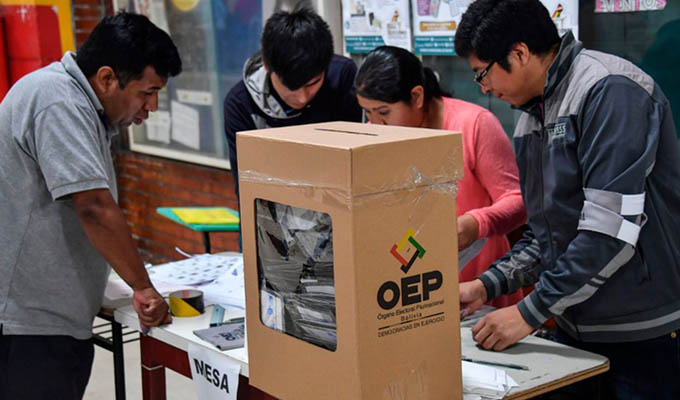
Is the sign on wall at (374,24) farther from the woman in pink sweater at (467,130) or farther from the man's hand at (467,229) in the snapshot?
the man's hand at (467,229)

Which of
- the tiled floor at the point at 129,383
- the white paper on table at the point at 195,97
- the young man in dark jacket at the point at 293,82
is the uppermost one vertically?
the young man in dark jacket at the point at 293,82

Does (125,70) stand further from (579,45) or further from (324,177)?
(579,45)

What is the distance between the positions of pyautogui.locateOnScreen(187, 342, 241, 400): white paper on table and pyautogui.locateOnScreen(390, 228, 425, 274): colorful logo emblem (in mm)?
536

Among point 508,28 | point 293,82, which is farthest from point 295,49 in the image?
point 508,28

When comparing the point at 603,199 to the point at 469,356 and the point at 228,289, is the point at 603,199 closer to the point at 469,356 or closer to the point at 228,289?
the point at 469,356

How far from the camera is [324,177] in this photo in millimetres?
1251

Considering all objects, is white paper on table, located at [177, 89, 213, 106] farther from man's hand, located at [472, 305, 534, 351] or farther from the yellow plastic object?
man's hand, located at [472, 305, 534, 351]

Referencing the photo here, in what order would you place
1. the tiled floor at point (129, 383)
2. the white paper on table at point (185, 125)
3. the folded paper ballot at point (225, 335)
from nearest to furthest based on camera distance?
the folded paper ballot at point (225, 335) < the tiled floor at point (129, 383) < the white paper on table at point (185, 125)

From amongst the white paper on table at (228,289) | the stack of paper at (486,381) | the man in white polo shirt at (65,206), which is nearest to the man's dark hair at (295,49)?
the man in white polo shirt at (65,206)

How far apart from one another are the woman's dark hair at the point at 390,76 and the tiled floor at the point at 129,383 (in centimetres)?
164

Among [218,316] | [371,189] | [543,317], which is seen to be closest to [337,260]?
[371,189]

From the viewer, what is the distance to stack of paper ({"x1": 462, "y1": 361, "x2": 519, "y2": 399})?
1.48 m

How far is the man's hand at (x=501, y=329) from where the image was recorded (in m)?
1.66

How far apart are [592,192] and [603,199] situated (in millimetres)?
27
